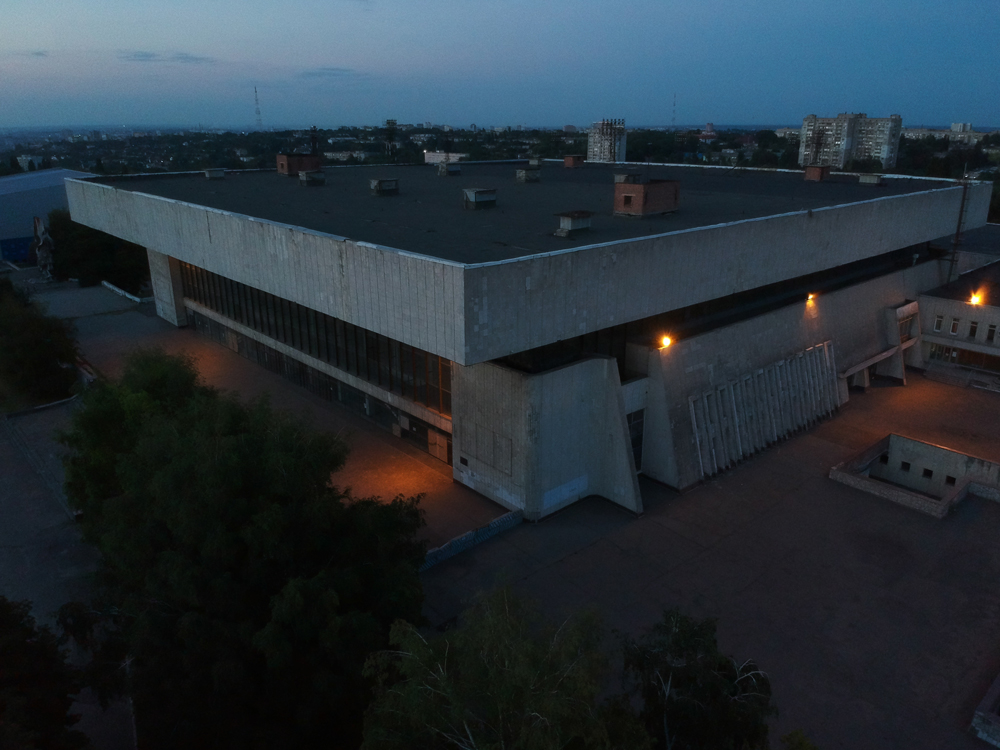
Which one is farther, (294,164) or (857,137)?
(857,137)

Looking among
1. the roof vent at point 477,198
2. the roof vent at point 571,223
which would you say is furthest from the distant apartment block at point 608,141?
the roof vent at point 571,223

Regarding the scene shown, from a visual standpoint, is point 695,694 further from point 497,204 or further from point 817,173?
point 817,173

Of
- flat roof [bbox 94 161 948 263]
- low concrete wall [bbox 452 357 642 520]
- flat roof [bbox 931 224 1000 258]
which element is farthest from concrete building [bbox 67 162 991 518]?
flat roof [bbox 931 224 1000 258]

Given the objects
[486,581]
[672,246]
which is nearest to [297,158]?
[672,246]

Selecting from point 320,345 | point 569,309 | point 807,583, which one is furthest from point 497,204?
point 807,583

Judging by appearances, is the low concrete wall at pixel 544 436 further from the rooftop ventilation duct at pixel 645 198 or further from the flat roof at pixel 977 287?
the flat roof at pixel 977 287
